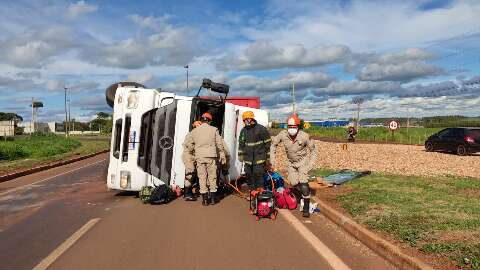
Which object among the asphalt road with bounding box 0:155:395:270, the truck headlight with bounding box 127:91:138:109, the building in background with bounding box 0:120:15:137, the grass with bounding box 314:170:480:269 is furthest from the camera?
the building in background with bounding box 0:120:15:137

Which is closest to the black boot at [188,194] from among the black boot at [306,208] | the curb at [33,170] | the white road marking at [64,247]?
the white road marking at [64,247]

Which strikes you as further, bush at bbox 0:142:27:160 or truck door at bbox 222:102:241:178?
bush at bbox 0:142:27:160

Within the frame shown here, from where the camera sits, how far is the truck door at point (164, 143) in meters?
10.8

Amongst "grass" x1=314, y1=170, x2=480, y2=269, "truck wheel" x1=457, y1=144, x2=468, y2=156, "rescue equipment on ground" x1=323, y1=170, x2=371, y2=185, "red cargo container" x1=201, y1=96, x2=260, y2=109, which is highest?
"red cargo container" x1=201, y1=96, x2=260, y2=109

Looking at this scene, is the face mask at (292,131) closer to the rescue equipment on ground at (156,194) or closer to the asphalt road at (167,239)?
the asphalt road at (167,239)

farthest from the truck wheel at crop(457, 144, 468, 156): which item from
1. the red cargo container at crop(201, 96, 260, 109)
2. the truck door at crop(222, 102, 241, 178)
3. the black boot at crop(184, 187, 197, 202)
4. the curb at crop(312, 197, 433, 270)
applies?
the curb at crop(312, 197, 433, 270)

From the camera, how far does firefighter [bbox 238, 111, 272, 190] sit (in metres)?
9.86

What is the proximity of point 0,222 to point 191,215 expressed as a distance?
10.7 feet

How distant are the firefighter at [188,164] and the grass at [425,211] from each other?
10.0ft

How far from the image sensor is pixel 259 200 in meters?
8.46

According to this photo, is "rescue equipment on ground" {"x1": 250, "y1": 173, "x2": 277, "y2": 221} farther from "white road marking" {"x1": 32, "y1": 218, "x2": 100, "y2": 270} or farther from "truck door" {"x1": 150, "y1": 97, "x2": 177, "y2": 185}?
"truck door" {"x1": 150, "y1": 97, "x2": 177, "y2": 185}

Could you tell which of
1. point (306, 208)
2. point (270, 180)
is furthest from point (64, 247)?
point (270, 180)

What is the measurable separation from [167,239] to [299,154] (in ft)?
9.92

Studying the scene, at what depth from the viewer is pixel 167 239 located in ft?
22.4
